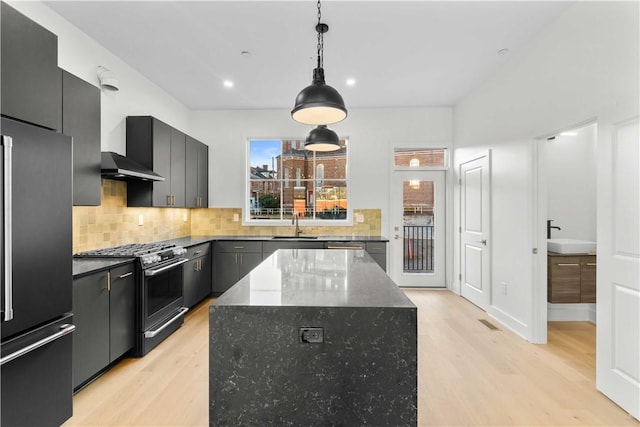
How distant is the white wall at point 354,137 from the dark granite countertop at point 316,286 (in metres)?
2.95

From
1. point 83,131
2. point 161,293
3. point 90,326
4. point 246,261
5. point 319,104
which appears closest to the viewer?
point 319,104

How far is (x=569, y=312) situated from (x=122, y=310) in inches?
190

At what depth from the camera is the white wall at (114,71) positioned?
8.84ft

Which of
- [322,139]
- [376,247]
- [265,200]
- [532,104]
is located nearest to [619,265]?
[532,104]

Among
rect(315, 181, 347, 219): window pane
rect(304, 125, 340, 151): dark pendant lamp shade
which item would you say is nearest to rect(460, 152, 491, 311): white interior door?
rect(315, 181, 347, 219): window pane

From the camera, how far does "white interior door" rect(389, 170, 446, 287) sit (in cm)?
521

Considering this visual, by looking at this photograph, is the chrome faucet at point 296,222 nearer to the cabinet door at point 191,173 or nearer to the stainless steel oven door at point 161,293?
the cabinet door at point 191,173

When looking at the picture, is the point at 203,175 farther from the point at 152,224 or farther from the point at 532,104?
the point at 532,104

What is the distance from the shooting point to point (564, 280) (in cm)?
340

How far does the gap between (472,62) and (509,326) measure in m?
3.05

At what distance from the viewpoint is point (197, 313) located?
4.07 metres

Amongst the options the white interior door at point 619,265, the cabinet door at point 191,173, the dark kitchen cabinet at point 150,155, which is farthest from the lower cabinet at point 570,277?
the cabinet door at point 191,173

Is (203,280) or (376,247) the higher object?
(376,247)

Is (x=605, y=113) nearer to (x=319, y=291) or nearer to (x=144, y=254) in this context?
(x=319, y=291)
